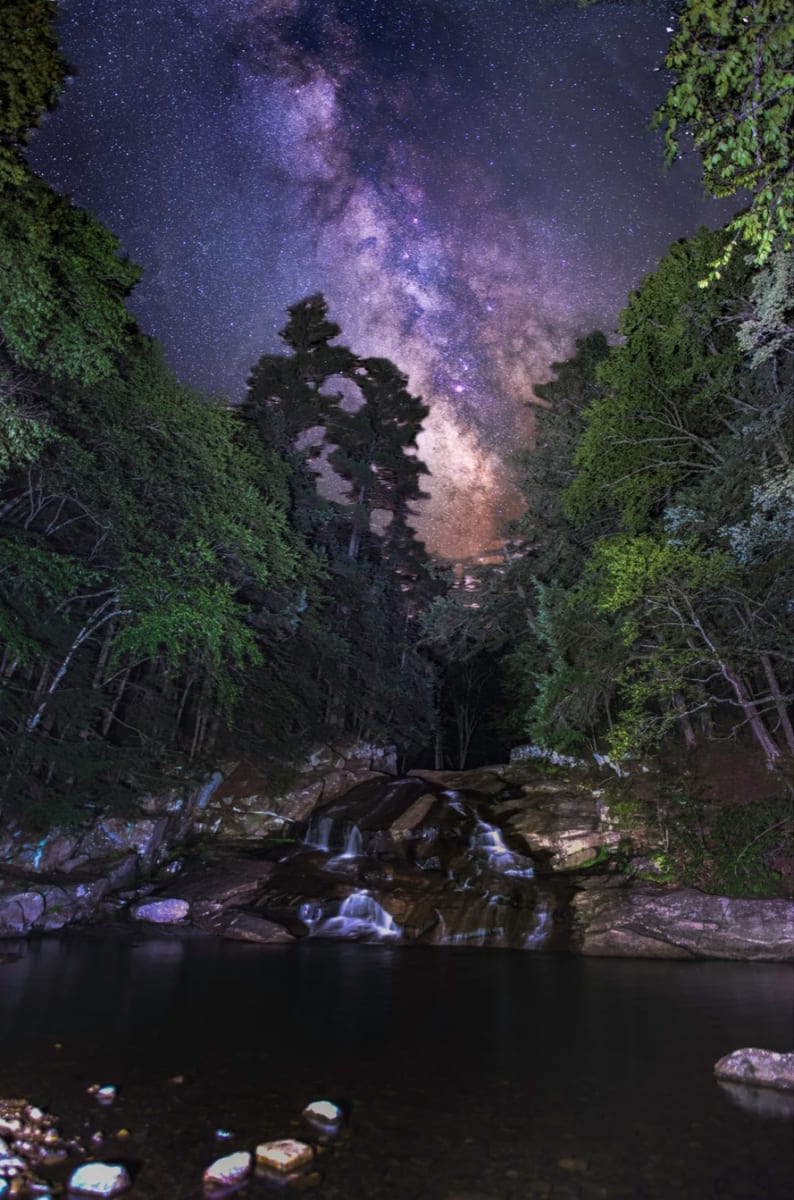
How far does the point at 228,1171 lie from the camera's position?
4.97 metres

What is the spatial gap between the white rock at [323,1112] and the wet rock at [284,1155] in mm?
803

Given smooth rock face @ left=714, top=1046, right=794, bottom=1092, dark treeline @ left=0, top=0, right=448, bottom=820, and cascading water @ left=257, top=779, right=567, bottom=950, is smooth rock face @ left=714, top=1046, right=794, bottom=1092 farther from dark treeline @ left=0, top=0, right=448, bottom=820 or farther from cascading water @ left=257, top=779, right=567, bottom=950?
dark treeline @ left=0, top=0, right=448, bottom=820

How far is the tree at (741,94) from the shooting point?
5945 mm

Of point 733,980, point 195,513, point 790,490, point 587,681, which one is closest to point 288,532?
point 195,513

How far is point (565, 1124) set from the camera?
6.15 m

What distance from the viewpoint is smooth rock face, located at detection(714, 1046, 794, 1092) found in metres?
6.88

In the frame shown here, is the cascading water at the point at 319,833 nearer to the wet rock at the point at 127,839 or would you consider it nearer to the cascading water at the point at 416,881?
the cascading water at the point at 416,881

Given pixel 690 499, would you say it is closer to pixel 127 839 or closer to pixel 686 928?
pixel 686 928

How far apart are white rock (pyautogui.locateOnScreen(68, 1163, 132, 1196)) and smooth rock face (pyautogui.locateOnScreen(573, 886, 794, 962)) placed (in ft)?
44.6

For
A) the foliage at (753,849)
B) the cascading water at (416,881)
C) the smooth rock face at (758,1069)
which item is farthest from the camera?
the cascading water at (416,881)

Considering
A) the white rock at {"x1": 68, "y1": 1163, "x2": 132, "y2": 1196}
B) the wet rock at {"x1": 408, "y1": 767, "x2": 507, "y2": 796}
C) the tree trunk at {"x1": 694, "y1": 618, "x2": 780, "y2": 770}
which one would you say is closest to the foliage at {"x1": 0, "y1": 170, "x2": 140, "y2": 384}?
the white rock at {"x1": 68, "y1": 1163, "x2": 132, "y2": 1196}

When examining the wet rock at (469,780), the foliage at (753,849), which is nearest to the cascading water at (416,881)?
the wet rock at (469,780)

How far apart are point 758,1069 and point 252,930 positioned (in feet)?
43.2

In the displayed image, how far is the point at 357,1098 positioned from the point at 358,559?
34.0 meters
